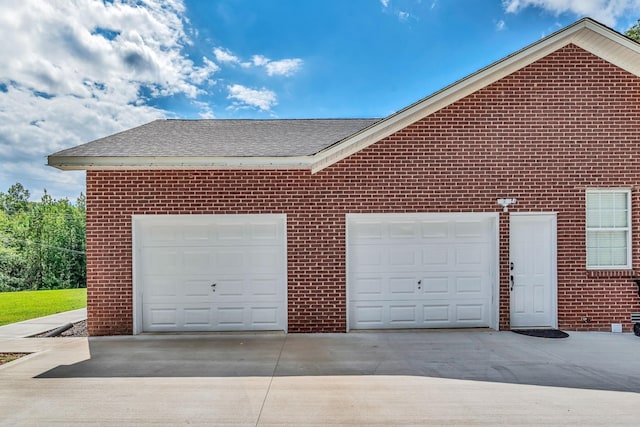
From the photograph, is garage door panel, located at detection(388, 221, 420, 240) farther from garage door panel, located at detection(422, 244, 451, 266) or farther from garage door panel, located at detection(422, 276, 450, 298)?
garage door panel, located at detection(422, 276, 450, 298)

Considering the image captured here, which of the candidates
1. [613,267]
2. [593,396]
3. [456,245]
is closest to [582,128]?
[613,267]

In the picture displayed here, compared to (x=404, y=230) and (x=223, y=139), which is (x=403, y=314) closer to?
(x=404, y=230)

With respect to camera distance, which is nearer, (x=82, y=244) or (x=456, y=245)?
(x=456, y=245)

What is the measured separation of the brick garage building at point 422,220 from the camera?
7543mm

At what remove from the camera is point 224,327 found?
7.68 m

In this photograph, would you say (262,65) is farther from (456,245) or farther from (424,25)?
(456,245)

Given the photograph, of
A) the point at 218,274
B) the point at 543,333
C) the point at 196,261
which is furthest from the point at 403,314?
the point at 196,261

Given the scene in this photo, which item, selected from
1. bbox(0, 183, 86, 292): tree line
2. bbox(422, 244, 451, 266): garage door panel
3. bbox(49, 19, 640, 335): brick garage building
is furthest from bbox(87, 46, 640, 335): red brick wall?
bbox(0, 183, 86, 292): tree line

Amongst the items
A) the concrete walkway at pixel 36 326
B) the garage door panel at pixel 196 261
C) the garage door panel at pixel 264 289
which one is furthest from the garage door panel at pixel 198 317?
the concrete walkway at pixel 36 326

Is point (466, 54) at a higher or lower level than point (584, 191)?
higher

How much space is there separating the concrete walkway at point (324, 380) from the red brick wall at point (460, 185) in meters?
0.85

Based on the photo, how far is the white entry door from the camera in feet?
25.6

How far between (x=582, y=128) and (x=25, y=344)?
11.8m

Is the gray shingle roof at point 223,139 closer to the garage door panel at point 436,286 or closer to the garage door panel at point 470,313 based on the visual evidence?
the garage door panel at point 436,286
